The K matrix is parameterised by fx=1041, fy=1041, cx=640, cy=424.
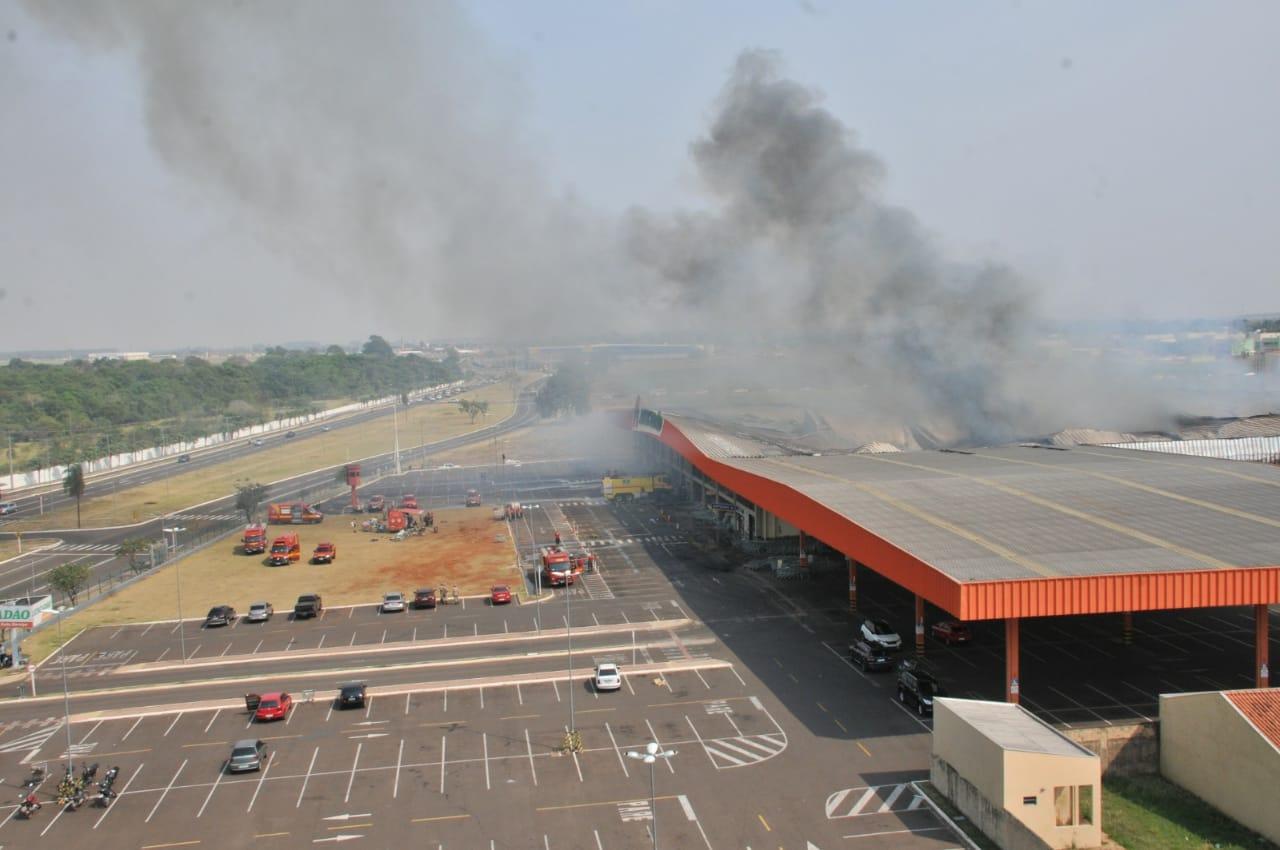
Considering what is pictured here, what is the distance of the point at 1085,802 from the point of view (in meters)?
22.5

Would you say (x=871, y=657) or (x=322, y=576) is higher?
(x=871, y=657)

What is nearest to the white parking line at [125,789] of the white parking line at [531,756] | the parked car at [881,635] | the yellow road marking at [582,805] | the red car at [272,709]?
the red car at [272,709]

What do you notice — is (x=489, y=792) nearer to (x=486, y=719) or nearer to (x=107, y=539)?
(x=486, y=719)

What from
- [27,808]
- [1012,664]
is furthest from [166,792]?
[1012,664]

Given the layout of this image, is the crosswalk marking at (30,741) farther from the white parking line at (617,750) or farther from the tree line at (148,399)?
the tree line at (148,399)

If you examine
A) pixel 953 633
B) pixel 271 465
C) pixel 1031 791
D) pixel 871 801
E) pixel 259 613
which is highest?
pixel 1031 791

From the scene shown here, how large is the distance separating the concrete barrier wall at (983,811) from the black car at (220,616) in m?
31.4

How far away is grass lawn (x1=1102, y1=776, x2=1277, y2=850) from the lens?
22109 millimetres

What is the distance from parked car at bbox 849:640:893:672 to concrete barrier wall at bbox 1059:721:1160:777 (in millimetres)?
8224

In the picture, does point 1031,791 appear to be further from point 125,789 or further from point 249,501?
point 249,501

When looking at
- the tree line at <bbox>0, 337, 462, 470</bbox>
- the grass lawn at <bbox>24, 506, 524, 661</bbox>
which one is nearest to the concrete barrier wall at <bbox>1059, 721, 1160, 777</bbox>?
the grass lawn at <bbox>24, 506, 524, 661</bbox>

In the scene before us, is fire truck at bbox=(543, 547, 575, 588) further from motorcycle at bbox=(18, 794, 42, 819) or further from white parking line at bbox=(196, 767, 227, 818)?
motorcycle at bbox=(18, 794, 42, 819)

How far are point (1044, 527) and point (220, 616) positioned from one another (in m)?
33.4

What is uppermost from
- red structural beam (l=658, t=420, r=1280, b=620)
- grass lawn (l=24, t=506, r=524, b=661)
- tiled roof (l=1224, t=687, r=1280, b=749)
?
red structural beam (l=658, t=420, r=1280, b=620)
